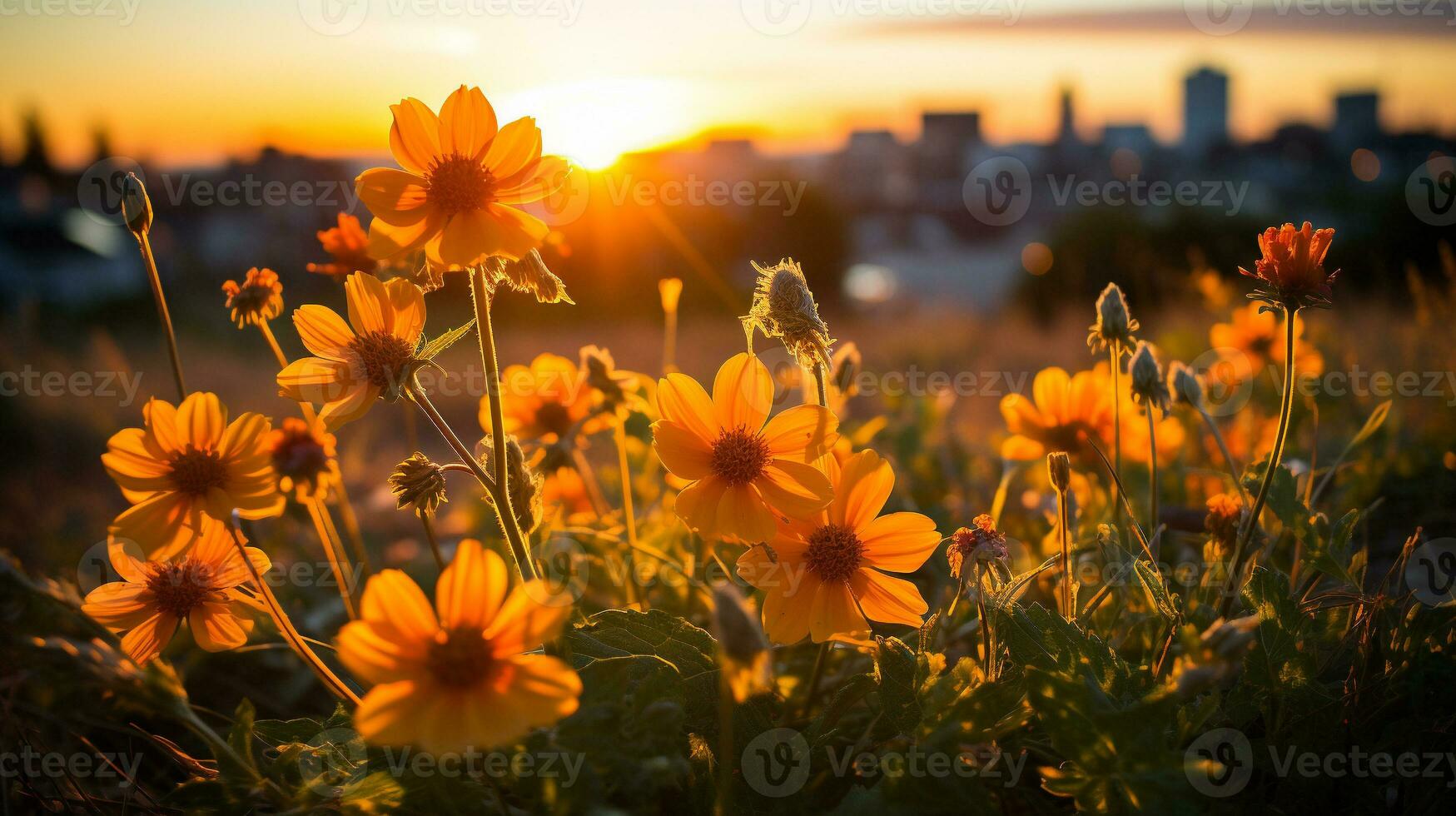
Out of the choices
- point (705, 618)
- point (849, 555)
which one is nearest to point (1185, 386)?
point (849, 555)

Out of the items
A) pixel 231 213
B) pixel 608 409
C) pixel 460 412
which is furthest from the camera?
pixel 231 213

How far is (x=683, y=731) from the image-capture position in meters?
1.37

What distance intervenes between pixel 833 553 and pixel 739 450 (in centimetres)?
21

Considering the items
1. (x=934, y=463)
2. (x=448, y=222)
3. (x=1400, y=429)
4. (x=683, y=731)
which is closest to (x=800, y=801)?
(x=683, y=731)

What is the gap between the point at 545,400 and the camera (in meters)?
2.15

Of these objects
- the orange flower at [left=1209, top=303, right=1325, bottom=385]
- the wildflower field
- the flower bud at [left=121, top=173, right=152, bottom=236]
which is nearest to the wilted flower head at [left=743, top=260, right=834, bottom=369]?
the wildflower field

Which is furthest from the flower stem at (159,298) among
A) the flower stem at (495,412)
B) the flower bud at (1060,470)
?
the flower bud at (1060,470)

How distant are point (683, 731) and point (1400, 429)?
2956mm

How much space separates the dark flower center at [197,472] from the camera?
1306mm

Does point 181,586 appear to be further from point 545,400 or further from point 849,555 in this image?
point 849,555

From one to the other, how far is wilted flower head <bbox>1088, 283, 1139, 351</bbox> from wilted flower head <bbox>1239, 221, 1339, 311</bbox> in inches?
9.1

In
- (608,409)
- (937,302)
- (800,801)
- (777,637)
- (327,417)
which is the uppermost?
(937,302)

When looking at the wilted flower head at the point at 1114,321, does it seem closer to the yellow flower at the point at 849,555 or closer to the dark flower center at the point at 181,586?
the yellow flower at the point at 849,555

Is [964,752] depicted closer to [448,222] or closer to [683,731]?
[683,731]
